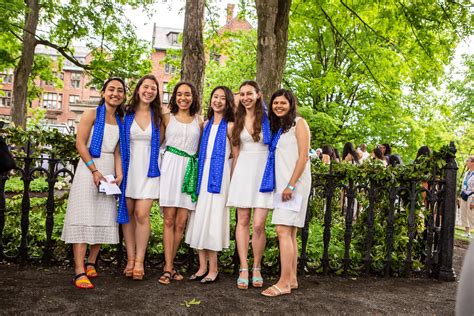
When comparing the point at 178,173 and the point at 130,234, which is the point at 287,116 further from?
the point at 130,234

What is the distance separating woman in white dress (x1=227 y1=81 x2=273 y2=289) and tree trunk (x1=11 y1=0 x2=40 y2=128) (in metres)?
13.3

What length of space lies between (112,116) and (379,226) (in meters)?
3.60

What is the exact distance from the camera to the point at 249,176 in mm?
4500

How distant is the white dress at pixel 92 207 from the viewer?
432cm

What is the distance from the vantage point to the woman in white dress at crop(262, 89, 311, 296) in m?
4.38

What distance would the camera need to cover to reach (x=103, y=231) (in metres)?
4.43

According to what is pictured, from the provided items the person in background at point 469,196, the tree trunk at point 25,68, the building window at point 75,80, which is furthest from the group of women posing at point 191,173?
the building window at point 75,80

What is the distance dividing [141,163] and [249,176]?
1.12 meters

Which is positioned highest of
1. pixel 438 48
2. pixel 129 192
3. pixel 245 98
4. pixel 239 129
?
pixel 438 48

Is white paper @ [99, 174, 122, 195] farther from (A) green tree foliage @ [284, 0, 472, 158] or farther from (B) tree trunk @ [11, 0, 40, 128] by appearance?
(B) tree trunk @ [11, 0, 40, 128]

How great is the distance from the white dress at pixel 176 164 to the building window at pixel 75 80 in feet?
217

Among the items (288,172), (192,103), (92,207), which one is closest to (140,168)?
(92,207)

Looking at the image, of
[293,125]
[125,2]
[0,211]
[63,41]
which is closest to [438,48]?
[293,125]

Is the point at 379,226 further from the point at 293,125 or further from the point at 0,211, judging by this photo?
the point at 0,211
